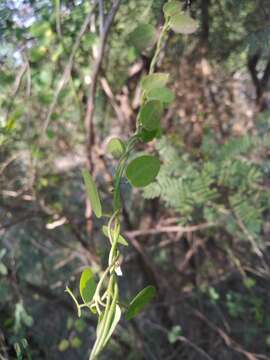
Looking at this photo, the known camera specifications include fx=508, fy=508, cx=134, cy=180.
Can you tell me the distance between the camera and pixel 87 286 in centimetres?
48

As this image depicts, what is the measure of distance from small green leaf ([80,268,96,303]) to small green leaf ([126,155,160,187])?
10cm

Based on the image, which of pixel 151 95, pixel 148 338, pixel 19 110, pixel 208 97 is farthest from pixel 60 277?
pixel 151 95

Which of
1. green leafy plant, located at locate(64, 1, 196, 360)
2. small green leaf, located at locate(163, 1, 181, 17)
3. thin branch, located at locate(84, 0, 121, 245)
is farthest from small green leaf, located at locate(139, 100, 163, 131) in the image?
thin branch, located at locate(84, 0, 121, 245)

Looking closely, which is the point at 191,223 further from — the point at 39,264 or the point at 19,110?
the point at 39,264

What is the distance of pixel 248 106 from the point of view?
68.0 inches

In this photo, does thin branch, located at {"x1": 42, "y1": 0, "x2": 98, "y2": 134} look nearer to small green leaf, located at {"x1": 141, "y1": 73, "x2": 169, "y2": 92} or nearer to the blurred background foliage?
the blurred background foliage

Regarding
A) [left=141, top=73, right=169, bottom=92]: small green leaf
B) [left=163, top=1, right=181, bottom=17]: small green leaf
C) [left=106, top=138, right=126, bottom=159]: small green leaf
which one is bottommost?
[left=106, top=138, right=126, bottom=159]: small green leaf

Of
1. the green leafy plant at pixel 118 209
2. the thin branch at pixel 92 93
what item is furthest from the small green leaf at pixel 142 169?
the thin branch at pixel 92 93

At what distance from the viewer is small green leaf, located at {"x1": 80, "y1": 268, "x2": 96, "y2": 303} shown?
0.48 meters

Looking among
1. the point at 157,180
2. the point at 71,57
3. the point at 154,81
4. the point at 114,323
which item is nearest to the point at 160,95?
the point at 154,81

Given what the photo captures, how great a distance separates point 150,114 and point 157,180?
518mm

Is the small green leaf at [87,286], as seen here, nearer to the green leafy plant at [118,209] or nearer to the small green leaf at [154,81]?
the green leafy plant at [118,209]

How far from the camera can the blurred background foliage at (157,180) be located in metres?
1.00

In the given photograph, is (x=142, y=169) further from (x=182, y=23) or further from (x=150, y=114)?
(x=182, y=23)
